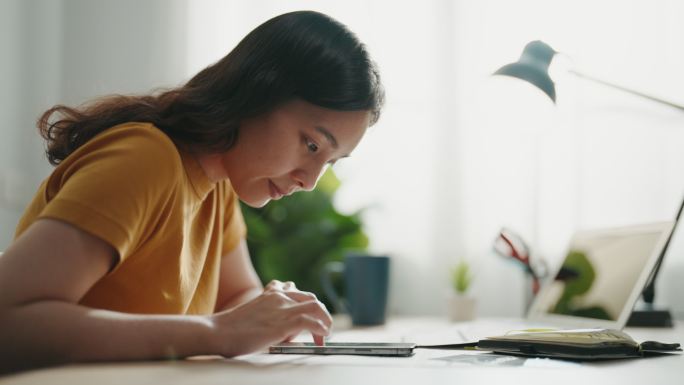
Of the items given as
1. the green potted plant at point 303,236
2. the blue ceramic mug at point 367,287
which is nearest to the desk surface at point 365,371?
the blue ceramic mug at point 367,287

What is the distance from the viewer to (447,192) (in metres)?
2.35

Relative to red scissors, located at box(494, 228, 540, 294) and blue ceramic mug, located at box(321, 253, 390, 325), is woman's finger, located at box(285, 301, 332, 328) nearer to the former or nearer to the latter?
blue ceramic mug, located at box(321, 253, 390, 325)

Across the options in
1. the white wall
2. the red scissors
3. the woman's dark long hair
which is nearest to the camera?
the woman's dark long hair

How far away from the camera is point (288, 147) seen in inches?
40.6

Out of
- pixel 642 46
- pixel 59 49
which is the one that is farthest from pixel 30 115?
pixel 642 46

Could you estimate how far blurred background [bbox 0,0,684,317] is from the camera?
217cm

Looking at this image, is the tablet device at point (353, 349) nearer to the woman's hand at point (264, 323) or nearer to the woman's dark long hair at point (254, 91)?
the woman's hand at point (264, 323)

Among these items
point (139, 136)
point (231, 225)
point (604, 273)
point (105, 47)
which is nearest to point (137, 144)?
point (139, 136)

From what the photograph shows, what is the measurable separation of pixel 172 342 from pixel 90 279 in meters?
0.11

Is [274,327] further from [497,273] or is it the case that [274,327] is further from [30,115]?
[30,115]

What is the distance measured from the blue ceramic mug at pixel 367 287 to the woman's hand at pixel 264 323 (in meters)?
0.80

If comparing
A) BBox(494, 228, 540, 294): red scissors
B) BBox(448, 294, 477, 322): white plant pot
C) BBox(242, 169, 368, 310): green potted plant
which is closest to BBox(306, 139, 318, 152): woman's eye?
BBox(448, 294, 477, 322): white plant pot

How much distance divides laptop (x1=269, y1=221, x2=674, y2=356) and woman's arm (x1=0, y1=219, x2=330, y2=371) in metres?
0.51

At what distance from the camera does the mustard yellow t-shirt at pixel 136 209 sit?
77 centimetres
